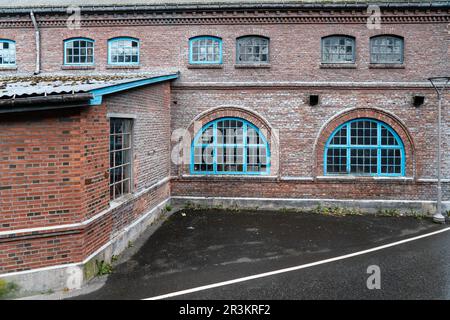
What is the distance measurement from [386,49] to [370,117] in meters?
2.65

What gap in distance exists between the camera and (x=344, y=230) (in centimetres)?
857

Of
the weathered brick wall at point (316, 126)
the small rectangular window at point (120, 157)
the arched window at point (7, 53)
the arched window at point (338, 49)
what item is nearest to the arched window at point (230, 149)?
the weathered brick wall at point (316, 126)

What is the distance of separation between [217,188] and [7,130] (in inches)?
276

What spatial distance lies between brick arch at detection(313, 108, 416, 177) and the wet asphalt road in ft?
6.49

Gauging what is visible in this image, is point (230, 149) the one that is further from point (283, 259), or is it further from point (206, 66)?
point (283, 259)

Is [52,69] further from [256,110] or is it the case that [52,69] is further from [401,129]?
[401,129]

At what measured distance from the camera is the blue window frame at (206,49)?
36.2 feet

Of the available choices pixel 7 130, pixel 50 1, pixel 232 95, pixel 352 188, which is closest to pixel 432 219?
pixel 352 188

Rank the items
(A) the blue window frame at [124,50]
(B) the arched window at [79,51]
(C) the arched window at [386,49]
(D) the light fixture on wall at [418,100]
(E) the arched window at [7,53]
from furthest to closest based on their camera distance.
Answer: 1. (E) the arched window at [7,53]
2. (B) the arched window at [79,51]
3. (A) the blue window frame at [124,50]
4. (C) the arched window at [386,49]
5. (D) the light fixture on wall at [418,100]

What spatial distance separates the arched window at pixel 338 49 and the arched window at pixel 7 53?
12.1 metres

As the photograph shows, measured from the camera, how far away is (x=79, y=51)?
37.6 ft

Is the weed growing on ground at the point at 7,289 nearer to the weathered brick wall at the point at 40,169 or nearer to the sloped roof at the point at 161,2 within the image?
the weathered brick wall at the point at 40,169

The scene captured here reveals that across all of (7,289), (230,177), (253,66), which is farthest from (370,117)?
(7,289)

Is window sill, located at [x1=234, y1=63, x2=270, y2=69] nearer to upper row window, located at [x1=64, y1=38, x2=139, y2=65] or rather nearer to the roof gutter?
upper row window, located at [x1=64, y1=38, x2=139, y2=65]
